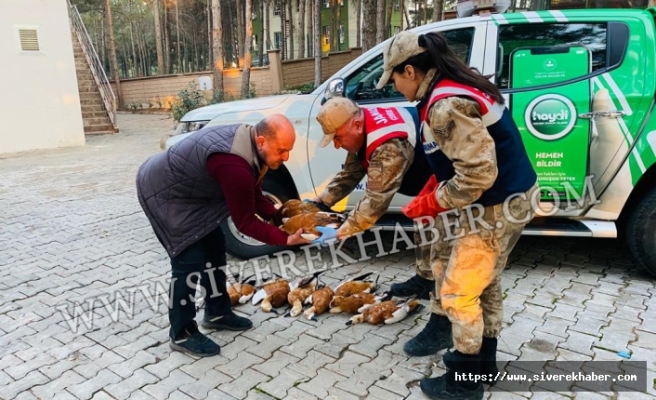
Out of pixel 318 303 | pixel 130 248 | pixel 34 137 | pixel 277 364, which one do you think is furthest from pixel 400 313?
pixel 34 137

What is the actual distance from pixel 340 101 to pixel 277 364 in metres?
1.62

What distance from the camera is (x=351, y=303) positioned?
3.54 meters

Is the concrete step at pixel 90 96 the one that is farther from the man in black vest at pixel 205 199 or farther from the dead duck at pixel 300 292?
the man in black vest at pixel 205 199

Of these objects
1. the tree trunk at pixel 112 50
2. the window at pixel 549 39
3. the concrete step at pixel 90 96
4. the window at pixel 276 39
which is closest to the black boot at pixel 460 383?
the window at pixel 549 39

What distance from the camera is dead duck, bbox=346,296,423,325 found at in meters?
3.39

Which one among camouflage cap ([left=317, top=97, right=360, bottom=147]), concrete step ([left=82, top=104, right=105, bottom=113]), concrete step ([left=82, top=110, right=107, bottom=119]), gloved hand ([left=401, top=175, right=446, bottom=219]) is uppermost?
camouflage cap ([left=317, top=97, right=360, bottom=147])

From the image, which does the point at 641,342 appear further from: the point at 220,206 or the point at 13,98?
the point at 13,98

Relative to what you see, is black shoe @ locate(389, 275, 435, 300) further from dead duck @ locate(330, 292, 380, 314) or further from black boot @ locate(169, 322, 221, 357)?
black boot @ locate(169, 322, 221, 357)

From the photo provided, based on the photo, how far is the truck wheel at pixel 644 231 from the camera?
3.70 metres

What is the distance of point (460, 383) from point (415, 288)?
133 cm

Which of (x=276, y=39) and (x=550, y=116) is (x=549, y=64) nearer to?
(x=550, y=116)

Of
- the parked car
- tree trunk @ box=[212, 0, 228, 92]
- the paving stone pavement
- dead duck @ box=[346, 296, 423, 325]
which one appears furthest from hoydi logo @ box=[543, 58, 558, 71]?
tree trunk @ box=[212, 0, 228, 92]

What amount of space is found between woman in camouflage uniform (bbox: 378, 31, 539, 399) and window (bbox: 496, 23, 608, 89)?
176cm

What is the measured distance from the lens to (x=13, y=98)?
1221cm
